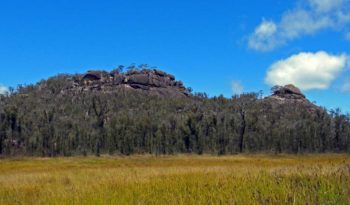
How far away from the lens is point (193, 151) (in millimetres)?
108562

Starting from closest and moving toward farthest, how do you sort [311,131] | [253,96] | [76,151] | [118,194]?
[118,194] → [76,151] → [311,131] → [253,96]

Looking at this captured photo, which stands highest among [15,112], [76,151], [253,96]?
[253,96]

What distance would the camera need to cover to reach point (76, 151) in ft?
345

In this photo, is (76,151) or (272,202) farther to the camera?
(76,151)

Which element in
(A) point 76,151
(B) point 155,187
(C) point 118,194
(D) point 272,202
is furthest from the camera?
(A) point 76,151

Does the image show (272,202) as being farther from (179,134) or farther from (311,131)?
(311,131)

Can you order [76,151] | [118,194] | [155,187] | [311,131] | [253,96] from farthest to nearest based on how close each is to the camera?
[253,96], [311,131], [76,151], [155,187], [118,194]

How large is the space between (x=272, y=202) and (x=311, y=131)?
113390mm

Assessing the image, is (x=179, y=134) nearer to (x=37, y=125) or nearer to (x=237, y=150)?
(x=237, y=150)

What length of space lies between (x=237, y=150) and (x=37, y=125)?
4799cm

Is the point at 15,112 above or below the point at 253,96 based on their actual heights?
below

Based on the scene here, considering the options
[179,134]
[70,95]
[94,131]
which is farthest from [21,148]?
[70,95]

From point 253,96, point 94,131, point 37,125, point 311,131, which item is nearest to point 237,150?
point 311,131

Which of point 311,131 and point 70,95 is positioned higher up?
point 70,95
